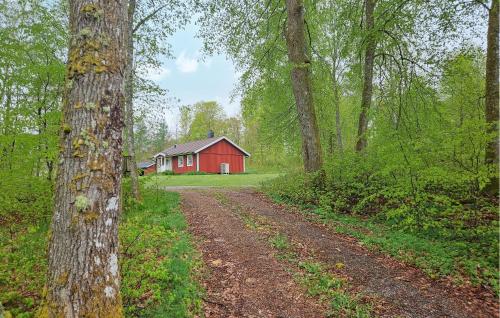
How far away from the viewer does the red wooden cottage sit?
30344 mm

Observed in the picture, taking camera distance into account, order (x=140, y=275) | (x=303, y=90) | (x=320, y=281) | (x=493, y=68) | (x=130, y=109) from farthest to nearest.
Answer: (x=303, y=90)
(x=130, y=109)
(x=493, y=68)
(x=320, y=281)
(x=140, y=275)

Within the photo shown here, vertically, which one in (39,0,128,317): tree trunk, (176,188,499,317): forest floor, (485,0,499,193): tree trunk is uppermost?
(485,0,499,193): tree trunk

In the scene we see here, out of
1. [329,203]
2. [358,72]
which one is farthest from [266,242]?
[358,72]

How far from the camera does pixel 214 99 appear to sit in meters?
51.8

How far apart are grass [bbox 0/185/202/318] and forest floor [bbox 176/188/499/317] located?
0.93 ft

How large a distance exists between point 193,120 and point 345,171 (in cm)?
4597

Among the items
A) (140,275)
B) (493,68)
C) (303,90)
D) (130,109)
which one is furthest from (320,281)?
(130,109)

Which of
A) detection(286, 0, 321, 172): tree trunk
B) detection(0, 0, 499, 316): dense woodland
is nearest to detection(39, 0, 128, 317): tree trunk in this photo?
detection(0, 0, 499, 316): dense woodland

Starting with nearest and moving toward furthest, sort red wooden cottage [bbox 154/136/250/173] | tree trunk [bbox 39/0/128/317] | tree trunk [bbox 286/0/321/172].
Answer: tree trunk [bbox 39/0/128/317]
tree trunk [bbox 286/0/321/172]
red wooden cottage [bbox 154/136/250/173]

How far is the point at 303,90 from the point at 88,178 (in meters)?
8.21

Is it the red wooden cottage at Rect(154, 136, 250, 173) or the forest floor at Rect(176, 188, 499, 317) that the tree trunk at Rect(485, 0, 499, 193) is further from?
the red wooden cottage at Rect(154, 136, 250, 173)

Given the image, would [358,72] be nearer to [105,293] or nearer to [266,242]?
[266,242]

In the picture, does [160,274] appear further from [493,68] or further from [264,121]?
[264,121]

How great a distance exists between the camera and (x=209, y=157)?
30812mm
